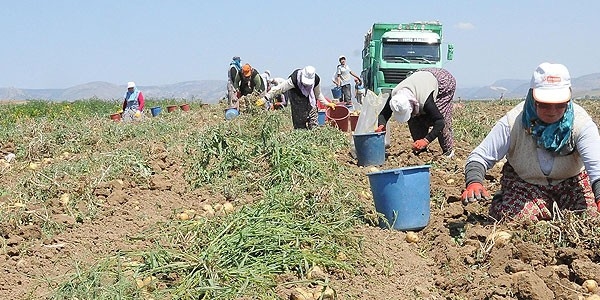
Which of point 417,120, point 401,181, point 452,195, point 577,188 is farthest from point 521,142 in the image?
point 417,120

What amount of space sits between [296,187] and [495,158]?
4.08 feet

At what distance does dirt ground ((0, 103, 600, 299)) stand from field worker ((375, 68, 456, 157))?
0.82 metres

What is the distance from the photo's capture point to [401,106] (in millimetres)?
5469

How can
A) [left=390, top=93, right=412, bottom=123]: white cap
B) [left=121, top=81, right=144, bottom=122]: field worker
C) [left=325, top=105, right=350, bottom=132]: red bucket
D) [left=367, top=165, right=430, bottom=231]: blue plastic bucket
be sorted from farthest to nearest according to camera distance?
[left=121, top=81, right=144, bottom=122]: field worker, [left=325, top=105, right=350, bottom=132]: red bucket, [left=390, top=93, right=412, bottom=123]: white cap, [left=367, top=165, right=430, bottom=231]: blue plastic bucket

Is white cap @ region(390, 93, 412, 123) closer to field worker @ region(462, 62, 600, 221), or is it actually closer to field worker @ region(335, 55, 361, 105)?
field worker @ region(462, 62, 600, 221)

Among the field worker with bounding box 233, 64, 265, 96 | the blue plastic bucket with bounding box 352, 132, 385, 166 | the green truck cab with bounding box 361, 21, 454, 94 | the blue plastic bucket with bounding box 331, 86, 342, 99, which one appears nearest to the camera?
the blue plastic bucket with bounding box 352, 132, 385, 166

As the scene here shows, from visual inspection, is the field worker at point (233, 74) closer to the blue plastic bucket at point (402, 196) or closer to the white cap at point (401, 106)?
the white cap at point (401, 106)

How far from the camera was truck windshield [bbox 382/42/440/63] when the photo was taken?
16.6 meters

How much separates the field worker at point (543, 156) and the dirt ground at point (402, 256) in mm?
243

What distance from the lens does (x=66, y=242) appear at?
3965 mm

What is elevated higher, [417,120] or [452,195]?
[417,120]

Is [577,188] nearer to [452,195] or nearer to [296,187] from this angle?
[452,195]

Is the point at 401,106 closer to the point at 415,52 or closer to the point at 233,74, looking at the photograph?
the point at 233,74

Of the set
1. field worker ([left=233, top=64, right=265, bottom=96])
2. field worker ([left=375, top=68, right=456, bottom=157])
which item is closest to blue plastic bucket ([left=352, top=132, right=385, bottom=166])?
field worker ([left=375, top=68, right=456, bottom=157])
